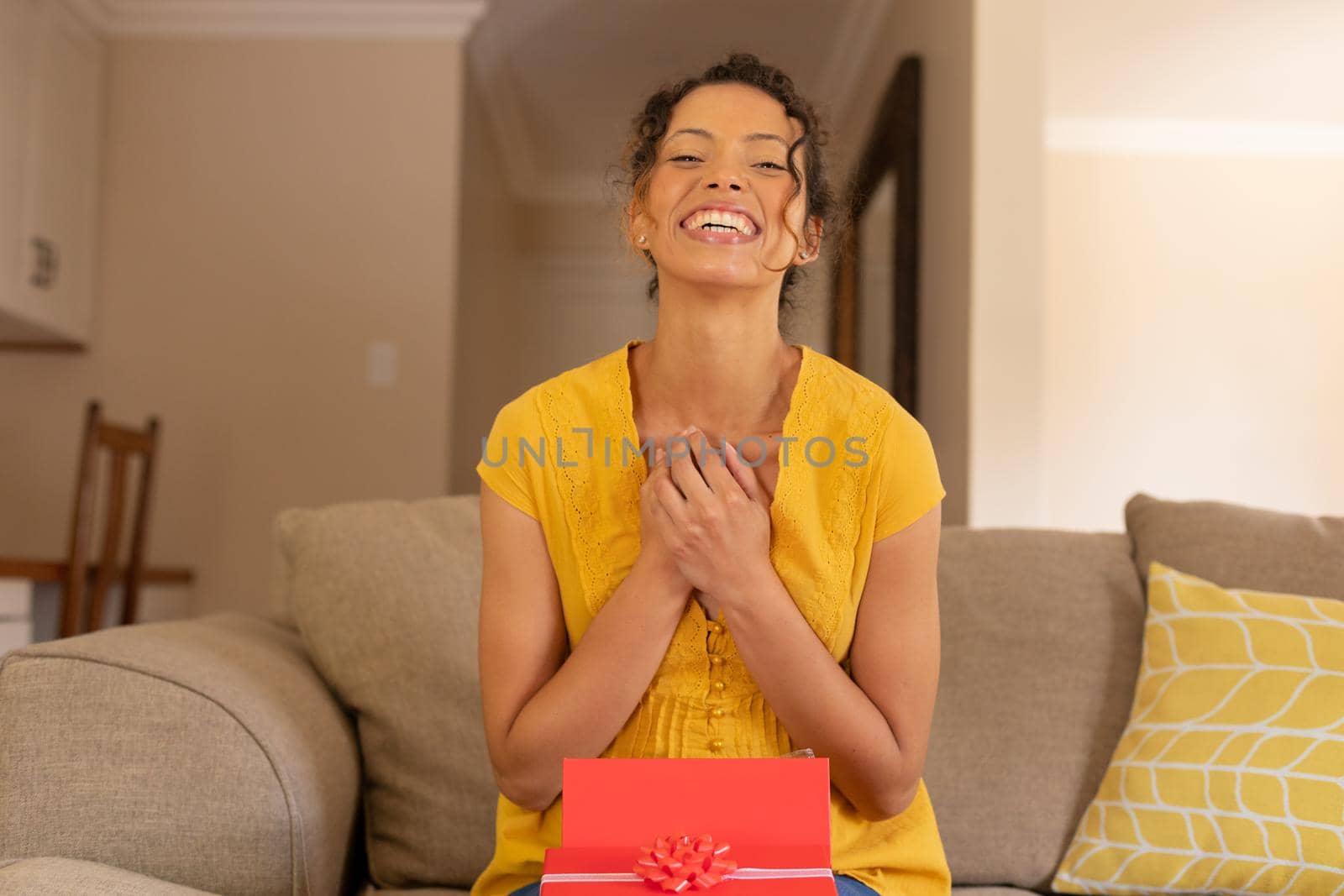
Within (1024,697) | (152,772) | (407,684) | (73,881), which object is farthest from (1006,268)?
(73,881)

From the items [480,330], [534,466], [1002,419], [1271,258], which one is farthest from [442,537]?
[1271,258]

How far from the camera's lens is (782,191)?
3.04 feet

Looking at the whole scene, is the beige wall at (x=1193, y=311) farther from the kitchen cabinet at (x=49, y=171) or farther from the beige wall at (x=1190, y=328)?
the kitchen cabinet at (x=49, y=171)

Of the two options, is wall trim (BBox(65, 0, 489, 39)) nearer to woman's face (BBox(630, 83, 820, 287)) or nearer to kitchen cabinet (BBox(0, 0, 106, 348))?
kitchen cabinet (BBox(0, 0, 106, 348))

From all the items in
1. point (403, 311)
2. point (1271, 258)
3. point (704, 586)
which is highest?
point (1271, 258)

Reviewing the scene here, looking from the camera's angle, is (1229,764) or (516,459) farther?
(1229,764)

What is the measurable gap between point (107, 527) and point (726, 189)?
2.68 metres

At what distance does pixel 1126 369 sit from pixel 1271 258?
741 mm

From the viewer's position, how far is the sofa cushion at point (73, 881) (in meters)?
0.83

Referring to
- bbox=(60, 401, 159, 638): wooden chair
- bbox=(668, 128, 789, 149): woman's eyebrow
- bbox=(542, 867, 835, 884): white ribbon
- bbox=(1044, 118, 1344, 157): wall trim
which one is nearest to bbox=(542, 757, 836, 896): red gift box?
bbox=(542, 867, 835, 884): white ribbon

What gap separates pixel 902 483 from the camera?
3.15ft

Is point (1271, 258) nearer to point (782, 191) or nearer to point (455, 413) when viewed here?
point (455, 413)

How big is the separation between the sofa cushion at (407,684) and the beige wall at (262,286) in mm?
2270

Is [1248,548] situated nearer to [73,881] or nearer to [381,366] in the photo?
[73,881]
